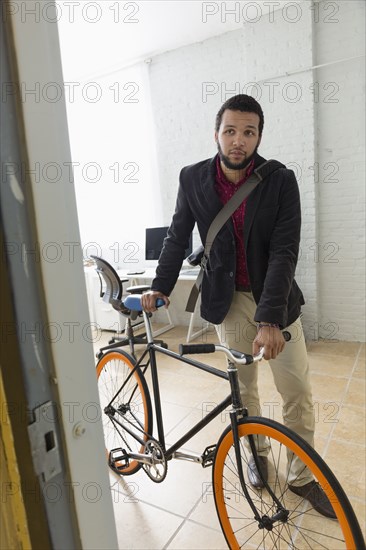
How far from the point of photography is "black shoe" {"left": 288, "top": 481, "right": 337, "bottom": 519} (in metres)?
1.50

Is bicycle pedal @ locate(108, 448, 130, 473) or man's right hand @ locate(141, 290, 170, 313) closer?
man's right hand @ locate(141, 290, 170, 313)

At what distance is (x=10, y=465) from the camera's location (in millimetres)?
425

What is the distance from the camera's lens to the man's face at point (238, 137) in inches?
56.2

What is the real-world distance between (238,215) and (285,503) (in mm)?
1261

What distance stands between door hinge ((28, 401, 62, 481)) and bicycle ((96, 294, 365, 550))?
75cm

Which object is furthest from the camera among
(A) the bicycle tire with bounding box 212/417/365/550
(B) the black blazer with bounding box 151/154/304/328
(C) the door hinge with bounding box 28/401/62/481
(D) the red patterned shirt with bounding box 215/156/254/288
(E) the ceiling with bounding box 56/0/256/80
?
(E) the ceiling with bounding box 56/0/256/80

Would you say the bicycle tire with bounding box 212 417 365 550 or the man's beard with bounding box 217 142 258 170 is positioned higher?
the man's beard with bounding box 217 142 258 170

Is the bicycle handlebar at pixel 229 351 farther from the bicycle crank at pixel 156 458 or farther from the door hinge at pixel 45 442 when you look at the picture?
the door hinge at pixel 45 442

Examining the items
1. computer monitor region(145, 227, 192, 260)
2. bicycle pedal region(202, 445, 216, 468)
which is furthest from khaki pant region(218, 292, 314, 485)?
computer monitor region(145, 227, 192, 260)

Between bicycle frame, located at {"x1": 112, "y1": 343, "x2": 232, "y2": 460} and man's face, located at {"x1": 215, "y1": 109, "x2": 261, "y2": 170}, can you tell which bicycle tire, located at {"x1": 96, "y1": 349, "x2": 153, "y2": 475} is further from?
man's face, located at {"x1": 215, "y1": 109, "x2": 261, "y2": 170}

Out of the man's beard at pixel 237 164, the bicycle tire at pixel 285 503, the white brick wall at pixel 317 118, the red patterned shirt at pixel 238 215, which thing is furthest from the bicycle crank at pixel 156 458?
the white brick wall at pixel 317 118

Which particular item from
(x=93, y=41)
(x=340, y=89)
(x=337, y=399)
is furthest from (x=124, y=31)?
(x=337, y=399)

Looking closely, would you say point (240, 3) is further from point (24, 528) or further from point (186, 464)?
point (24, 528)

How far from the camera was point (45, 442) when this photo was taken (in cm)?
45
